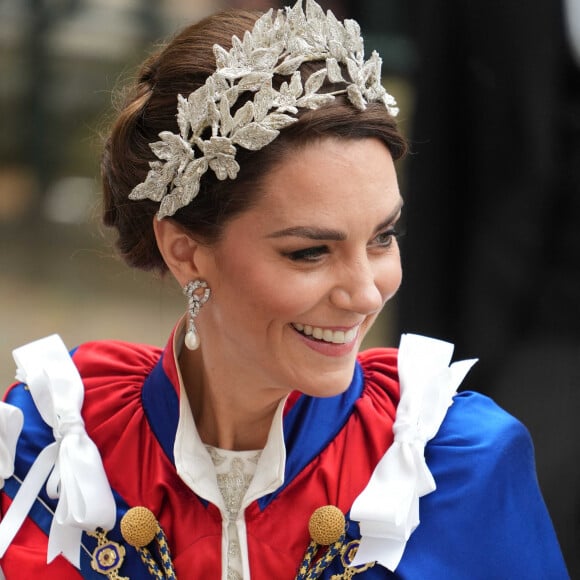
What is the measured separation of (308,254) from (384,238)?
13 cm

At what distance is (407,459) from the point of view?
1.81 meters

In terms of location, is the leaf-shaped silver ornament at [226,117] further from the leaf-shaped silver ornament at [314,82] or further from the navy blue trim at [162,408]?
the navy blue trim at [162,408]

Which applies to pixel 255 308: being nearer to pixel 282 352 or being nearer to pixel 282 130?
pixel 282 352

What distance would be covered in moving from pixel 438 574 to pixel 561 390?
1.29m

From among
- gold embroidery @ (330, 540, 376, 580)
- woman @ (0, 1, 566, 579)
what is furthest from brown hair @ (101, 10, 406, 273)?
gold embroidery @ (330, 540, 376, 580)

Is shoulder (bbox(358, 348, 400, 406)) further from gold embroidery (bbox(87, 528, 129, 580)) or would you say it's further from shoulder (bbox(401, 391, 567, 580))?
gold embroidery (bbox(87, 528, 129, 580))

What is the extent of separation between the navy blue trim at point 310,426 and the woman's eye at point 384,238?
268 millimetres

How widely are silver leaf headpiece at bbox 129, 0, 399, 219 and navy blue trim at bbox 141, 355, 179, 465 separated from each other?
1.02 ft

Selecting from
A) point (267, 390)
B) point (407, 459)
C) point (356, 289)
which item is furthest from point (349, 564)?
point (356, 289)

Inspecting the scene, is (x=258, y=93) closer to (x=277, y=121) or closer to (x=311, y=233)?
(x=277, y=121)

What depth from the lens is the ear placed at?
179cm

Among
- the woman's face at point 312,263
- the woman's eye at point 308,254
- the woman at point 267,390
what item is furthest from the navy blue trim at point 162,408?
the woman's eye at point 308,254

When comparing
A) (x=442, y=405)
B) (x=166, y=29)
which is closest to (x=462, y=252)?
(x=442, y=405)

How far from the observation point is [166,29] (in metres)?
5.23
